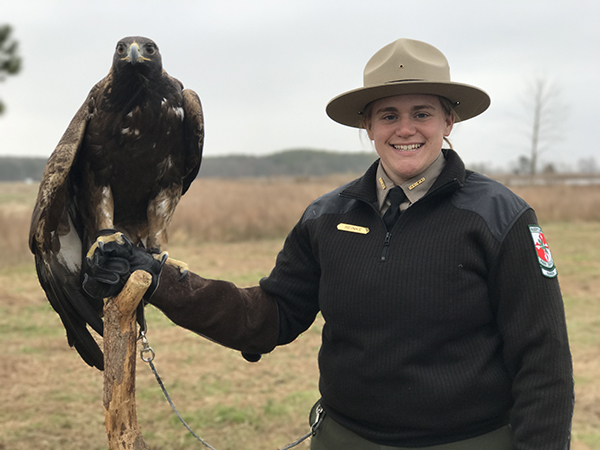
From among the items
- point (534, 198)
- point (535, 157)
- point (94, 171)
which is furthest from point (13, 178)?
point (94, 171)

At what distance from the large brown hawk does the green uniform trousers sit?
42.7 inches

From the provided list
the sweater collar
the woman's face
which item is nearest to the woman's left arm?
the sweater collar

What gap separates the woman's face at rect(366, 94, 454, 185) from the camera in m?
1.83

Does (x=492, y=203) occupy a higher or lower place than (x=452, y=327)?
higher

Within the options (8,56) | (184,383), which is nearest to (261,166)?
(8,56)

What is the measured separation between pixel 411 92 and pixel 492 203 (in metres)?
0.49

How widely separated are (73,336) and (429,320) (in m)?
1.66

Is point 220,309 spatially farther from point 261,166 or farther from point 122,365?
point 261,166

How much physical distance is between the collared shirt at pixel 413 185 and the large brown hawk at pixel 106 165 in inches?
44.6

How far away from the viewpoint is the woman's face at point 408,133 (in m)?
1.83

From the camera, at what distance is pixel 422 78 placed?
181 cm

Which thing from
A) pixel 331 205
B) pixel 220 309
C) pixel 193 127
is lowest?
pixel 220 309

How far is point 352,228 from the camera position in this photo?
1892 millimetres

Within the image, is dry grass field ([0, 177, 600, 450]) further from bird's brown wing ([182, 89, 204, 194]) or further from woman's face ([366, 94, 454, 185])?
woman's face ([366, 94, 454, 185])
